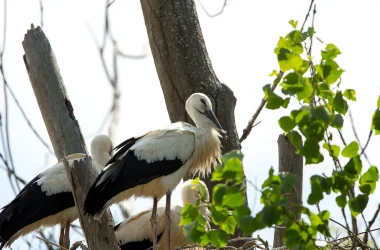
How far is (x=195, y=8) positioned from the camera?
8.41 metres

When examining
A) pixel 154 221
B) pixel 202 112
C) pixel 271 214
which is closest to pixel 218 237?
pixel 271 214


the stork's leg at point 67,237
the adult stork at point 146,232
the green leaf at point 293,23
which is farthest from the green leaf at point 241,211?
the stork's leg at point 67,237

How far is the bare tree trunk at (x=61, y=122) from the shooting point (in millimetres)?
6016

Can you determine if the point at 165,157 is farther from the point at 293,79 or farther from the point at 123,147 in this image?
the point at 293,79

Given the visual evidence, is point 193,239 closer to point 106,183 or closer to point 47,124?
point 47,124

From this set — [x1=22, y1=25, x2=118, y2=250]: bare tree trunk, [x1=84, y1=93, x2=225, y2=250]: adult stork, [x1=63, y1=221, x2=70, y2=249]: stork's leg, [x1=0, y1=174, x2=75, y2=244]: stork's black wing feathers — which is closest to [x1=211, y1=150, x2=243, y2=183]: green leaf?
[x1=22, y1=25, x2=118, y2=250]: bare tree trunk

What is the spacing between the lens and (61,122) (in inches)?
239

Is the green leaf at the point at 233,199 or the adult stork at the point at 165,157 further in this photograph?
the adult stork at the point at 165,157

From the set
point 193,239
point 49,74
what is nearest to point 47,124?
point 49,74

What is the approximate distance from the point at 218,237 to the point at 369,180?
0.68 meters

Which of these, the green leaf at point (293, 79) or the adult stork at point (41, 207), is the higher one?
the green leaf at point (293, 79)

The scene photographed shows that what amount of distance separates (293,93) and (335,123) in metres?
0.22

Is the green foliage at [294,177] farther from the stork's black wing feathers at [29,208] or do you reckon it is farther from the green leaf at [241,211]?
the stork's black wing feathers at [29,208]

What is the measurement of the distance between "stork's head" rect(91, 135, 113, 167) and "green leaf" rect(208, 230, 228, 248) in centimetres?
491
